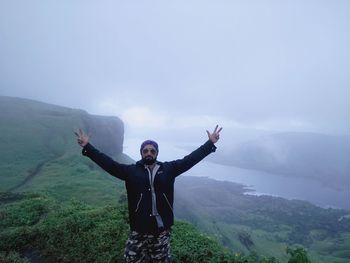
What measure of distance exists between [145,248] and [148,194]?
1.56m

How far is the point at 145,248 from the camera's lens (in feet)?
26.8

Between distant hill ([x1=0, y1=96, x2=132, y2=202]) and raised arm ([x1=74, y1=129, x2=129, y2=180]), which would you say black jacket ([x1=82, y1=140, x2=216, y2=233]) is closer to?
raised arm ([x1=74, y1=129, x2=129, y2=180])

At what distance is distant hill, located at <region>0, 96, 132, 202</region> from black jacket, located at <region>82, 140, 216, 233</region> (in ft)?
140

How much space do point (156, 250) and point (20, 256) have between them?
26.0 feet

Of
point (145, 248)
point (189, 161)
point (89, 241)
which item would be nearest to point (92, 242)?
point (89, 241)

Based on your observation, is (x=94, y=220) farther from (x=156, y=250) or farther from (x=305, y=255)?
(x=305, y=255)

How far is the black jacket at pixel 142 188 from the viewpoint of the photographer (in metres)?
7.76

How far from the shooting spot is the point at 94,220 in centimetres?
1495

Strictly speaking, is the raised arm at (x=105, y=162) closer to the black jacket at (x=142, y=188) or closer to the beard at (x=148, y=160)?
the black jacket at (x=142, y=188)

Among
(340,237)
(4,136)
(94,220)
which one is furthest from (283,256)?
(94,220)

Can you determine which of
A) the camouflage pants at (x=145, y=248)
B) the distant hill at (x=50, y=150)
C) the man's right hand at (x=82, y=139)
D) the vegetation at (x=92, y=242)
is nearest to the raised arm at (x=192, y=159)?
the camouflage pants at (x=145, y=248)

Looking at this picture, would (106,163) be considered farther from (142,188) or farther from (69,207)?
(69,207)

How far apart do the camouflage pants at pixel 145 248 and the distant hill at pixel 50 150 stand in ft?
138

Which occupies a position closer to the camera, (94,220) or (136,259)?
(136,259)
